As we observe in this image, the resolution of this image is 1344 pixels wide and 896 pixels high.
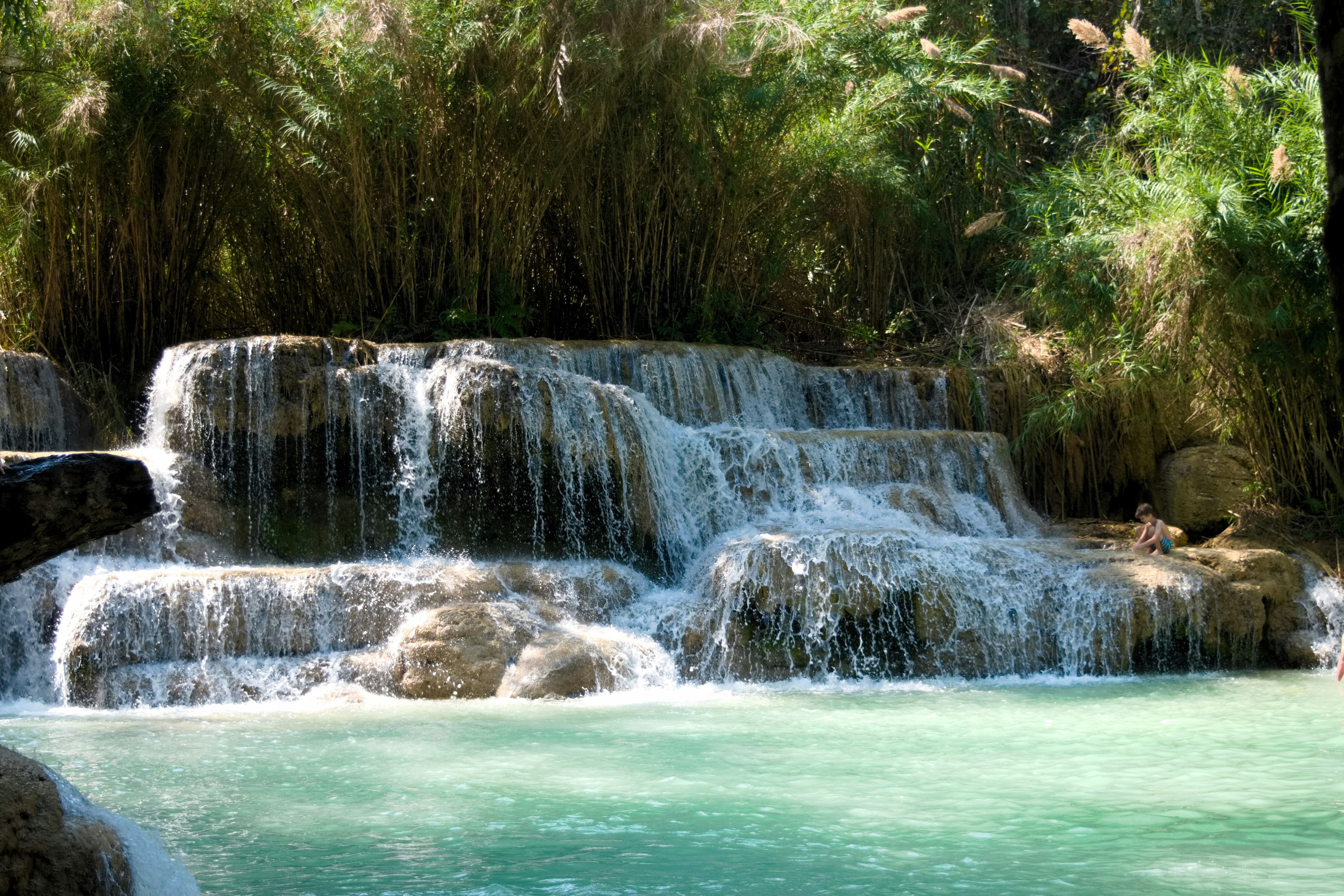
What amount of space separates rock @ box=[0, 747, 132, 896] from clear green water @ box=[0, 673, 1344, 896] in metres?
0.63

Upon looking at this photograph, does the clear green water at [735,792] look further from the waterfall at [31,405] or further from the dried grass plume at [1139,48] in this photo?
the dried grass plume at [1139,48]

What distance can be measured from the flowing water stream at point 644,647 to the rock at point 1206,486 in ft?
4.98

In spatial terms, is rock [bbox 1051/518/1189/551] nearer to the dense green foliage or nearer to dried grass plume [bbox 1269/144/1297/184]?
the dense green foliage

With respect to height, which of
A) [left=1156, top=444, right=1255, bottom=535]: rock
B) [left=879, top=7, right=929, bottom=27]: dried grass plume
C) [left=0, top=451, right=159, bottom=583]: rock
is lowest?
[left=1156, top=444, right=1255, bottom=535]: rock

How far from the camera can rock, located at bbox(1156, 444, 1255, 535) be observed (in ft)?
37.5

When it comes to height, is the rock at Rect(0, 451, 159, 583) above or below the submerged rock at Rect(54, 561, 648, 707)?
above

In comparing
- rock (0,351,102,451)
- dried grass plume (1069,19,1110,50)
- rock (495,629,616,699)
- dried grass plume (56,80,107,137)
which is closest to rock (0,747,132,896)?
rock (495,629,616,699)

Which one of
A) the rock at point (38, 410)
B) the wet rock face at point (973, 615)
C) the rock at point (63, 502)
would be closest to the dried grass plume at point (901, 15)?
the wet rock face at point (973, 615)

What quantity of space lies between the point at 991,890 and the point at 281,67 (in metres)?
9.39

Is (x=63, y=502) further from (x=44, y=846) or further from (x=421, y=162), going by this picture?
(x=421, y=162)

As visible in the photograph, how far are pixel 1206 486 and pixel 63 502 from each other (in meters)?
10.6

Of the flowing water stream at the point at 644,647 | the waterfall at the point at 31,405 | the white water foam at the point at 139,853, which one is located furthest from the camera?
the waterfall at the point at 31,405

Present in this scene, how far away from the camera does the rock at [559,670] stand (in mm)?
7332

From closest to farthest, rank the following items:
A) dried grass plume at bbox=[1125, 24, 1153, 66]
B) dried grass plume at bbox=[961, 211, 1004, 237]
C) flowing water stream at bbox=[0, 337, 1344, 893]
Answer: flowing water stream at bbox=[0, 337, 1344, 893] → dried grass plume at bbox=[1125, 24, 1153, 66] → dried grass plume at bbox=[961, 211, 1004, 237]
